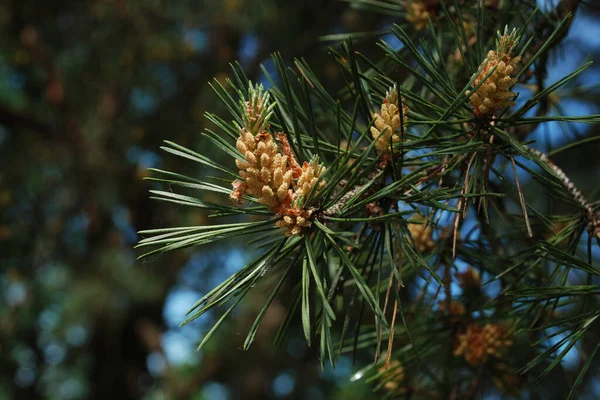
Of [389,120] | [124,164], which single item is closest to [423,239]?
[389,120]

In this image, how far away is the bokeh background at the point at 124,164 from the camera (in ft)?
6.59

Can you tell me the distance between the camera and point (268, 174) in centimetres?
41

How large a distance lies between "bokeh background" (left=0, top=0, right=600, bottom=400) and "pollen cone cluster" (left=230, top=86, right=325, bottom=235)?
1354mm

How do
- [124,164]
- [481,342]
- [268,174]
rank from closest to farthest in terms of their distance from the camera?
[268,174] < [481,342] < [124,164]

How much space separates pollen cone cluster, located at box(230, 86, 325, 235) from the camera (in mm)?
404

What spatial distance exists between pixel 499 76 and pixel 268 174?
0.19 metres

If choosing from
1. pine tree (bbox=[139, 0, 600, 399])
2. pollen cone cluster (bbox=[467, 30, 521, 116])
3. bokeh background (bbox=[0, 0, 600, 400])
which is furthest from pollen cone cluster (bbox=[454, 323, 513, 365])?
bokeh background (bbox=[0, 0, 600, 400])

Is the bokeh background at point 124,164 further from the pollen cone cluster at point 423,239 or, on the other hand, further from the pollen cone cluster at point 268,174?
the pollen cone cluster at point 268,174

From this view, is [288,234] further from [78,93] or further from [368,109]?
[78,93]

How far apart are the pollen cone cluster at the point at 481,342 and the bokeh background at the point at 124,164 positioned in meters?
1.21

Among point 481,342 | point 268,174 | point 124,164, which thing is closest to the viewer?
point 268,174

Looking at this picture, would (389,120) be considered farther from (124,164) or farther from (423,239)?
(124,164)

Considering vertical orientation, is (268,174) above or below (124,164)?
above

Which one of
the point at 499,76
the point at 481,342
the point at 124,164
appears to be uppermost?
the point at 499,76
